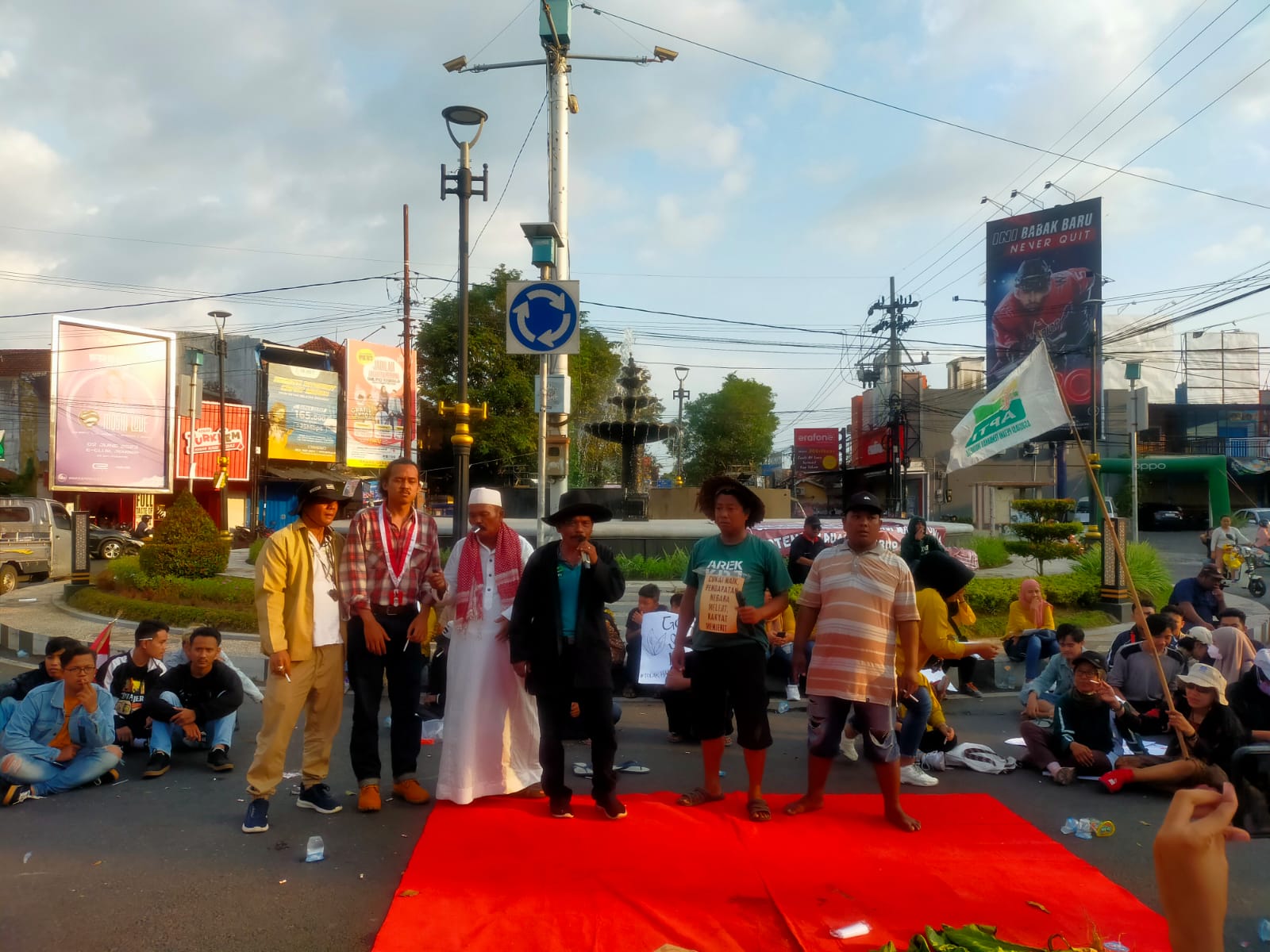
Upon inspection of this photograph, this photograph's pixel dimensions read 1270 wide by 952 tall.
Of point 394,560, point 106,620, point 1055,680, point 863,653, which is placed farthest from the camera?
point 106,620

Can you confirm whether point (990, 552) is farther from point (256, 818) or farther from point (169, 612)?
point (256, 818)

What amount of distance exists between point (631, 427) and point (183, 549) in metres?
11.6

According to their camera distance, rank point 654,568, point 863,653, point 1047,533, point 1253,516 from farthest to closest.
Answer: point 1253,516, point 654,568, point 1047,533, point 863,653

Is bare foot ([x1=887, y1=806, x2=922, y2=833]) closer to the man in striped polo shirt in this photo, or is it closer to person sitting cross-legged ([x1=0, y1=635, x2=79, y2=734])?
the man in striped polo shirt

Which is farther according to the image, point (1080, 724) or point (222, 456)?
point (222, 456)

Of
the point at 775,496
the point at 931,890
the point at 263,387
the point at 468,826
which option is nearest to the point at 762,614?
the point at 931,890

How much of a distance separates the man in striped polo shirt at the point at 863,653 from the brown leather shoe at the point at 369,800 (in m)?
2.25

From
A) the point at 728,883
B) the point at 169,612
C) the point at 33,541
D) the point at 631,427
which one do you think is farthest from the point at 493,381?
the point at 728,883

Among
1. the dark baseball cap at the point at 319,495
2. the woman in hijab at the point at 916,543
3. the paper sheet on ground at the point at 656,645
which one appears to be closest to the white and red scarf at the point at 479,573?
the dark baseball cap at the point at 319,495

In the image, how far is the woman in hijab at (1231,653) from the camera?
24.6 feet

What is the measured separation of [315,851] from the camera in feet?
14.4

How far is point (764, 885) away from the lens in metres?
4.05

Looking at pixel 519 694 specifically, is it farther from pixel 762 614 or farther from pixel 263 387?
pixel 263 387

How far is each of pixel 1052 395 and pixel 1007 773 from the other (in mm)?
3286
